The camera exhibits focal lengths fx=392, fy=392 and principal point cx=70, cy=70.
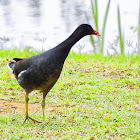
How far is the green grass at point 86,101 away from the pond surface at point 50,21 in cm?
158

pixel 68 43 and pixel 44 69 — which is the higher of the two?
pixel 68 43

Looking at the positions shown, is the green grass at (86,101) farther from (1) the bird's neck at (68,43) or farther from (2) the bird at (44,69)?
(1) the bird's neck at (68,43)

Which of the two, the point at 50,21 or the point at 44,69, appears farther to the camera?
the point at 50,21

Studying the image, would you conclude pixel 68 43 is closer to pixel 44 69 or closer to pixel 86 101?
pixel 44 69

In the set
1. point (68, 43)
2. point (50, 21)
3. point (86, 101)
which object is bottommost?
point (86, 101)

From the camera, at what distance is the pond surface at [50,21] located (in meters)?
9.89

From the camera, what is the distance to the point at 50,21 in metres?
11.4

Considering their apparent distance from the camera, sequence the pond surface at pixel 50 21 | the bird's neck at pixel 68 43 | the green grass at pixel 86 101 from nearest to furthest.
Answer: the green grass at pixel 86 101
the bird's neck at pixel 68 43
the pond surface at pixel 50 21

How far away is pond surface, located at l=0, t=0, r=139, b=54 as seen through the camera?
9.89m

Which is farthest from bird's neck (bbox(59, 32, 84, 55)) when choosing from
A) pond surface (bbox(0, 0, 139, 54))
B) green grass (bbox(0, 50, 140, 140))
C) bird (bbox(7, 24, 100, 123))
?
pond surface (bbox(0, 0, 139, 54))

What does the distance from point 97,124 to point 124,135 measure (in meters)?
0.45

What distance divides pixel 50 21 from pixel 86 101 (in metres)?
5.99

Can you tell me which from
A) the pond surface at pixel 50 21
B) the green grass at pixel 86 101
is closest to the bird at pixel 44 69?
the green grass at pixel 86 101

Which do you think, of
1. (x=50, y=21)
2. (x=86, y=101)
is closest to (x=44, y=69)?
(x=86, y=101)
